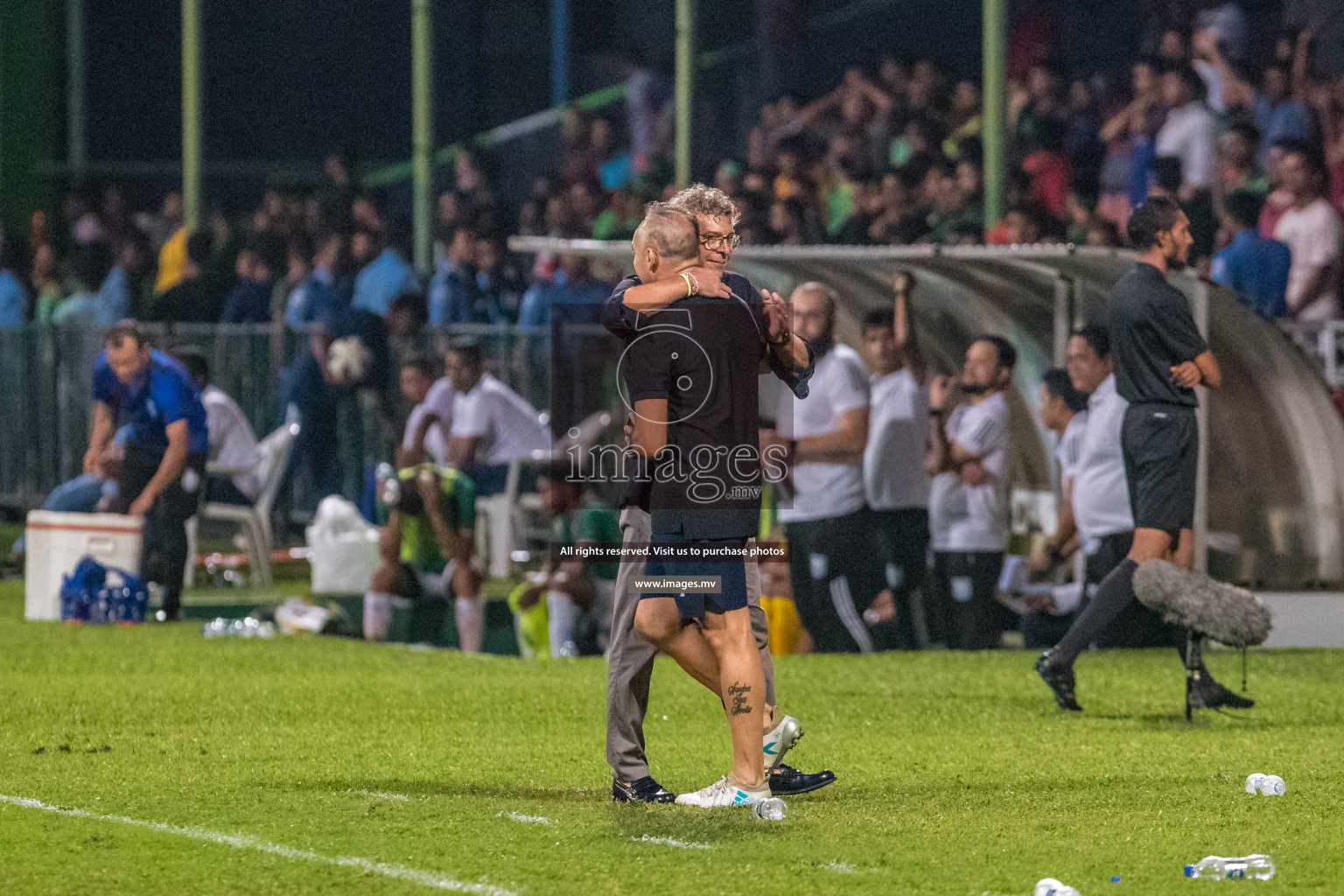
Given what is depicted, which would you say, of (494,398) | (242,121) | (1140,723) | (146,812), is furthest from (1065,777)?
(242,121)

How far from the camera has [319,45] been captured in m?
33.4

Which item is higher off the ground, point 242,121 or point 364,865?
point 242,121

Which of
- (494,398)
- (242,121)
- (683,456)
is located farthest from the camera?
(242,121)

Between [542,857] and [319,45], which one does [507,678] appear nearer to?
[542,857]

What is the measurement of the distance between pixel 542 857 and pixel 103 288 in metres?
17.0

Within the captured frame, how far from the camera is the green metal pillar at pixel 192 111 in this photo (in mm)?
22828

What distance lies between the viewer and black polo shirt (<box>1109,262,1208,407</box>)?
32.4ft

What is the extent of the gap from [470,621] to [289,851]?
22.8 feet

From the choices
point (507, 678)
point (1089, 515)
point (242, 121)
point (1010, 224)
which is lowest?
point (507, 678)

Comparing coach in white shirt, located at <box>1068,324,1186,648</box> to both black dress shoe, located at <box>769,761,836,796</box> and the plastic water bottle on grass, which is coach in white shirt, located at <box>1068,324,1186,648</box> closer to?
black dress shoe, located at <box>769,761,836,796</box>

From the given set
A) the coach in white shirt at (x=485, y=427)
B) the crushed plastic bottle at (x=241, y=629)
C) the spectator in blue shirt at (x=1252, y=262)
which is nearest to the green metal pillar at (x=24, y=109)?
the coach in white shirt at (x=485, y=427)

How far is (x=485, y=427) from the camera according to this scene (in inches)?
648

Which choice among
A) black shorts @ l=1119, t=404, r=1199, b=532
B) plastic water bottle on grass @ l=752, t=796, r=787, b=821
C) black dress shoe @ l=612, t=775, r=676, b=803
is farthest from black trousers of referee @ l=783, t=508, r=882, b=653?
plastic water bottle on grass @ l=752, t=796, r=787, b=821

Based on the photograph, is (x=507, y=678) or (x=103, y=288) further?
(x=103, y=288)
